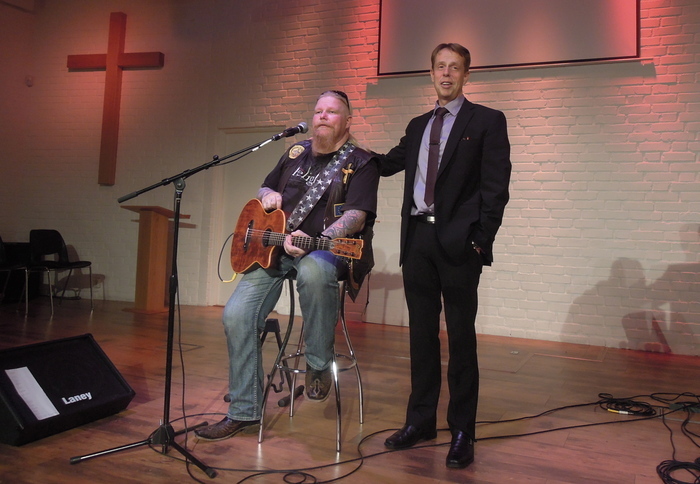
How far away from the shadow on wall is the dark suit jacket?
3198mm

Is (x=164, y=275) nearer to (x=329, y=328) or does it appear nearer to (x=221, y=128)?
(x=221, y=128)

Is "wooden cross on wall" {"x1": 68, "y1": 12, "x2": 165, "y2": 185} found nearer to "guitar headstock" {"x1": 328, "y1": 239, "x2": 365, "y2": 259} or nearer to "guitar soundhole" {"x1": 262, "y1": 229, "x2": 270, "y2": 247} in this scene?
"guitar soundhole" {"x1": 262, "y1": 229, "x2": 270, "y2": 247}

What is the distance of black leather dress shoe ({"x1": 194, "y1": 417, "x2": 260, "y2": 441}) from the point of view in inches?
93.1

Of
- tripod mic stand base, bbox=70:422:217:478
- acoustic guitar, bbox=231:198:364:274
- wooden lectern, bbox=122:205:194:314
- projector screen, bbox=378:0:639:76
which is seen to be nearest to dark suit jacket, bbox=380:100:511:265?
acoustic guitar, bbox=231:198:364:274

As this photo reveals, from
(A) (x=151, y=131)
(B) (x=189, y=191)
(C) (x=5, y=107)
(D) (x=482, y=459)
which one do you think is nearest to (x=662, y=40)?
(D) (x=482, y=459)

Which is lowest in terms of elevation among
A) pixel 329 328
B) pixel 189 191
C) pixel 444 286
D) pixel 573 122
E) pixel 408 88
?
pixel 329 328

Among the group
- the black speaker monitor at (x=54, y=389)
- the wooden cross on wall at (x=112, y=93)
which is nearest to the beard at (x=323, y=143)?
the black speaker monitor at (x=54, y=389)

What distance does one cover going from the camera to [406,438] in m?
2.34

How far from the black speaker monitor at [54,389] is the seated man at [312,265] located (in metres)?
0.55

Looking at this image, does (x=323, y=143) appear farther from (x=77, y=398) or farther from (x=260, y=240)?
(x=77, y=398)

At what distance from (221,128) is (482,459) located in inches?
210

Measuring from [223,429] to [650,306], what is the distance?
392 centimetres

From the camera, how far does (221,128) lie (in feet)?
21.9

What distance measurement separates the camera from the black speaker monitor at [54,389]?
7.30 ft
